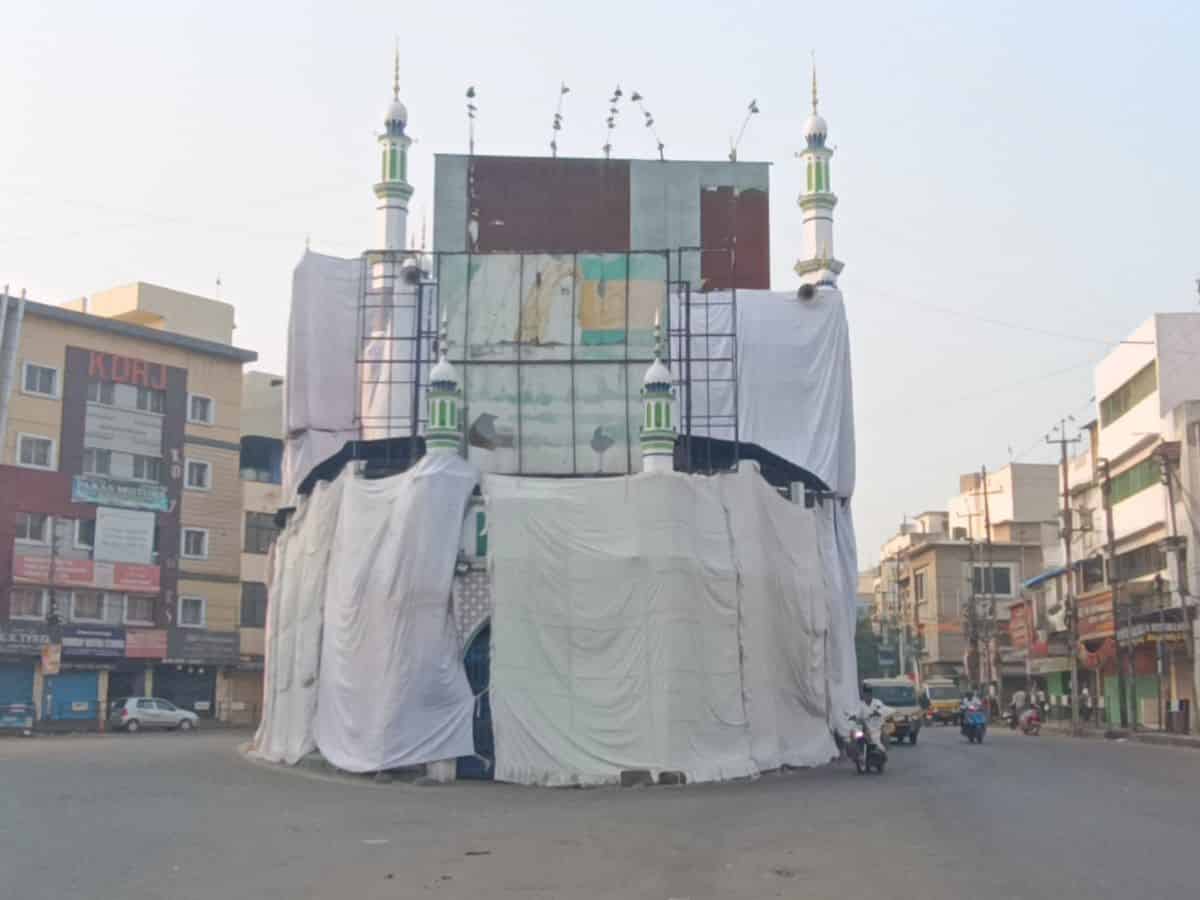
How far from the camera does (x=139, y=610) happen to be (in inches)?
1869

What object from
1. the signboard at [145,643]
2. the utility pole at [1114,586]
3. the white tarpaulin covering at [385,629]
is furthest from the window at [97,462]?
the utility pole at [1114,586]

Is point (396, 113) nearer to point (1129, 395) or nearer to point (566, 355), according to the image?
point (566, 355)

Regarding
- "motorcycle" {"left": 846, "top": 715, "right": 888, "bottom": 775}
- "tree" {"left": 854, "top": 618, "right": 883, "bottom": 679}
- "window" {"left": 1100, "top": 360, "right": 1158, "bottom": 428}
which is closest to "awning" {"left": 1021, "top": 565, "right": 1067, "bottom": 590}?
"window" {"left": 1100, "top": 360, "right": 1158, "bottom": 428}

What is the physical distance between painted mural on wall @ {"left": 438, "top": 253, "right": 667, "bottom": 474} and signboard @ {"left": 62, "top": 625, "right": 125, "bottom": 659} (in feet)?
73.3

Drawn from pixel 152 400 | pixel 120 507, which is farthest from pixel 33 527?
pixel 152 400

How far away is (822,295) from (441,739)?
1572 cm

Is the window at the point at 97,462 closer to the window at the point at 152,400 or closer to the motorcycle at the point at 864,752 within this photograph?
the window at the point at 152,400

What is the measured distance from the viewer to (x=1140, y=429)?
45.0 metres

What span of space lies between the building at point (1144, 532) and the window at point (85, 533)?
1303 inches

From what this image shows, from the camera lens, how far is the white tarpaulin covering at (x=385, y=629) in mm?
21922

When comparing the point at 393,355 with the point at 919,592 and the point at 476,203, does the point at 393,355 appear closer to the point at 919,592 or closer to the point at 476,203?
the point at 476,203

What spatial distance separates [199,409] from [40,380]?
648 centimetres

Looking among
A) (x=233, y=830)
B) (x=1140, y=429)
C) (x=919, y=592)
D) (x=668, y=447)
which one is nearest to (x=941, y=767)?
(x=668, y=447)

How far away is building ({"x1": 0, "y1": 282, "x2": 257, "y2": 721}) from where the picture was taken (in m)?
44.1
